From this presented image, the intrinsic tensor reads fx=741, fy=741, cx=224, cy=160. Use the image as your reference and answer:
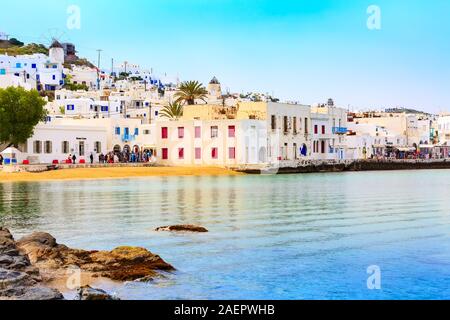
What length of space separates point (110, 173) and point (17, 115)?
8879mm

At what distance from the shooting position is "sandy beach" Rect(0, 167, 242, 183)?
55250 mm

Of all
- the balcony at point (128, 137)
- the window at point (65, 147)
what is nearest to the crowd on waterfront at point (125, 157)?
the balcony at point (128, 137)

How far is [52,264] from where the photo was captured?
607 inches

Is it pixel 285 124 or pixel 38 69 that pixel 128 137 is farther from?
pixel 38 69

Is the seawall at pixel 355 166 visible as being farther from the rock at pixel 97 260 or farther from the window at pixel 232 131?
the rock at pixel 97 260

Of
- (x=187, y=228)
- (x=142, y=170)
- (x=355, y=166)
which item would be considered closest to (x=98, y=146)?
(x=142, y=170)

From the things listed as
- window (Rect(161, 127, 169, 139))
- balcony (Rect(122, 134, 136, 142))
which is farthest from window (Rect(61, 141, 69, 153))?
window (Rect(161, 127, 169, 139))

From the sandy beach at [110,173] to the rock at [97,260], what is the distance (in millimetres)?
38016

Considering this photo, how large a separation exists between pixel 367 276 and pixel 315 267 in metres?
1.46

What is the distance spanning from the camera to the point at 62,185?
49188 mm

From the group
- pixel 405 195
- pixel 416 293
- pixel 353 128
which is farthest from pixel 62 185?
pixel 353 128

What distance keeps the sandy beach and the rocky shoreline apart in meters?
38.1
